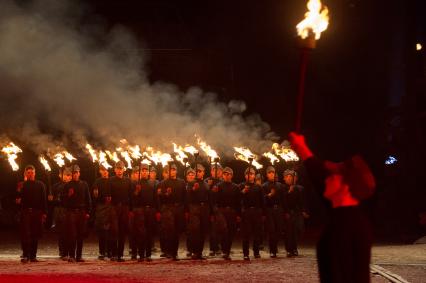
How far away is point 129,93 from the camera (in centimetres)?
1812

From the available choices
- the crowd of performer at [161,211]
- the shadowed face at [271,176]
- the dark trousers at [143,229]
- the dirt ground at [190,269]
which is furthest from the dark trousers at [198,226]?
the shadowed face at [271,176]

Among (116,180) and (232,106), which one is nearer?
(116,180)

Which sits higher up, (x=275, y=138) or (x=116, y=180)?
(x=275, y=138)

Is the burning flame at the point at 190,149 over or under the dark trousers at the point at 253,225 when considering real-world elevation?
over

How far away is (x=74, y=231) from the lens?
43.2ft

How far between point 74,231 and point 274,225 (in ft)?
15.8

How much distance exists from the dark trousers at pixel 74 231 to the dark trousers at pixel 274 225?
14.6ft

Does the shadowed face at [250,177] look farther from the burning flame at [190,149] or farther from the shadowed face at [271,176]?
the burning flame at [190,149]

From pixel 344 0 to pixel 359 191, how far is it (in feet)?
65.6

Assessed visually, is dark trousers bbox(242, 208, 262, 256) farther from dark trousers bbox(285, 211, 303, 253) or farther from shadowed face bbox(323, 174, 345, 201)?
shadowed face bbox(323, 174, 345, 201)

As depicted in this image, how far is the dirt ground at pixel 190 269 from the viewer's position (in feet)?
32.3

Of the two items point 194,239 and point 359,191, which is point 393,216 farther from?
point 359,191

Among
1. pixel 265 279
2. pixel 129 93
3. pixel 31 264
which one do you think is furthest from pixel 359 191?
pixel 129 93

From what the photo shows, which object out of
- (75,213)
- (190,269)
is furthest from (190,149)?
(190,269)
